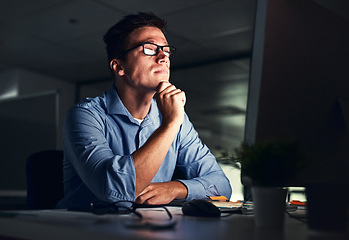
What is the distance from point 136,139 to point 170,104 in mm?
224

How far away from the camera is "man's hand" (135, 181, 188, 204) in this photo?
1.15m

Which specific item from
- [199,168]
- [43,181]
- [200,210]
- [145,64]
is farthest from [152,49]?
[200,210]

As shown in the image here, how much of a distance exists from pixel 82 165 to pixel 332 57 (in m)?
0.77

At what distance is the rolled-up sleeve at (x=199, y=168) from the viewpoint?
134 cm

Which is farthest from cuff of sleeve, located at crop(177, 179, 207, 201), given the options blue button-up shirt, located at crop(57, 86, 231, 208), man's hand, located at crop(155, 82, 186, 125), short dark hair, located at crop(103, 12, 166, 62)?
short dark hair, located at crop(103, 12, 166, 62)

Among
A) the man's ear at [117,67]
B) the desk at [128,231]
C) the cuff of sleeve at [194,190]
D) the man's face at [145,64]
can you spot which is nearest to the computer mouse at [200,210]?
the desk at [128,231]

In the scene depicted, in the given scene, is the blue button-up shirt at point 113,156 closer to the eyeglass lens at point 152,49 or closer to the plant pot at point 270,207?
the eyeglass lens at point 152,49

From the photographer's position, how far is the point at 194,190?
1296 millimetres

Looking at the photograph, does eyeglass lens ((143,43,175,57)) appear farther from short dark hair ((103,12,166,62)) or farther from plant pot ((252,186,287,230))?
plant pot ((252,186,287,230))

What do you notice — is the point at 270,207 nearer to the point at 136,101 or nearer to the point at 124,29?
the point at 136,101

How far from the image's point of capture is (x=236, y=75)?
5.37 m

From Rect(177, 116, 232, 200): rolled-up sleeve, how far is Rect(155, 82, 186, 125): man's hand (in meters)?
0.23

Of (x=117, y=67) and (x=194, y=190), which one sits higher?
(x=117, y=67)

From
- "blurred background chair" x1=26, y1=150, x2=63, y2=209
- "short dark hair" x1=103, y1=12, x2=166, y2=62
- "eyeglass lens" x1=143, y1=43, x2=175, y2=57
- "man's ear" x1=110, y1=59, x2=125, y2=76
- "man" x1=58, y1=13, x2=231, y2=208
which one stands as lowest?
"blurred background chair" x1=26, y1=150, x2=63, y2=209
